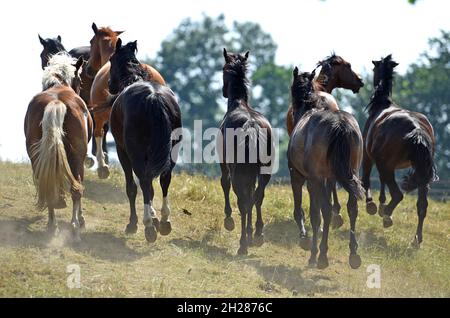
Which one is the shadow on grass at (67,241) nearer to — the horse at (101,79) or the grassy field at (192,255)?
the grassy field at (192,255)

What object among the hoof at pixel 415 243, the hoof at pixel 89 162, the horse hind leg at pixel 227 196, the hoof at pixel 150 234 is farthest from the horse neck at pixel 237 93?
the hoof at pixel 415 243

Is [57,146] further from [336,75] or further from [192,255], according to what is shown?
[336,75]

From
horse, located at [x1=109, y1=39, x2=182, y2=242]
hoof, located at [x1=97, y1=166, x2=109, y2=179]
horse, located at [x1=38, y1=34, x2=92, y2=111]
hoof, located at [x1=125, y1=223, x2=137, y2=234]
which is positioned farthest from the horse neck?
hoof, located at [x1=97, y1=166, x2=109, y2=179]

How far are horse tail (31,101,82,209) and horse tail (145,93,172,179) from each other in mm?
1092

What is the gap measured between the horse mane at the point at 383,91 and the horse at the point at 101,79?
13.2 feet

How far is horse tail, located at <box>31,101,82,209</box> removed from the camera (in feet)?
36.6

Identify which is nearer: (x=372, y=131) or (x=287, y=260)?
(x=287, y=260)

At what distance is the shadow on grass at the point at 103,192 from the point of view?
1419 centimetres

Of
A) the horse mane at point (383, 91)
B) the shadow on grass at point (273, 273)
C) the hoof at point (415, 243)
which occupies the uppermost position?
the horse mane at point (383, 91)

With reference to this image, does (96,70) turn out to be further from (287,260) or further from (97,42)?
(287,260)

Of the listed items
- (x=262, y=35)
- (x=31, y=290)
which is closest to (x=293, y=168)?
(x=31, y=290)

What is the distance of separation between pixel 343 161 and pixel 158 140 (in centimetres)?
256

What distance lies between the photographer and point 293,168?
12609 millimetres

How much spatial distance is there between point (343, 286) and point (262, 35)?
67.4 m
